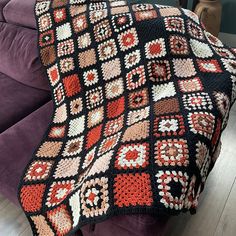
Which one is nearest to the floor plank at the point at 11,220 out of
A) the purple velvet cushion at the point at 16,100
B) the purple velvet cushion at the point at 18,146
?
the purple velvet cushion at the point at 18,146

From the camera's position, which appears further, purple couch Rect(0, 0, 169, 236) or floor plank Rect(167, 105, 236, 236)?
floor plank Rect(167, 105, 236, 236)

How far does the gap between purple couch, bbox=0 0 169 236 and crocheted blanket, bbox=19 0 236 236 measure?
0.06 m

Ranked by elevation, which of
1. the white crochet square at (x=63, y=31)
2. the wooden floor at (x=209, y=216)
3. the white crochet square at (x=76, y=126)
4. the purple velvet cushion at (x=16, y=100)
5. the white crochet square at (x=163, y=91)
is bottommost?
the wooden floor at (x=209, y=216)

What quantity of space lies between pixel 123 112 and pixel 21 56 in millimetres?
805

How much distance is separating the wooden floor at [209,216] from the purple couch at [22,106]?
0.31m

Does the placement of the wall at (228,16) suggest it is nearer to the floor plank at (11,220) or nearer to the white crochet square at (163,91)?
the white crochet square at (163,91)

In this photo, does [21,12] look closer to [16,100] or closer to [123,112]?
[16,100]

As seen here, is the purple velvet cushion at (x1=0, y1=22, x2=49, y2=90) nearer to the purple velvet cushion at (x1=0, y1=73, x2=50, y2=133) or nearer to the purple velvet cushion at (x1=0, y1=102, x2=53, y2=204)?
the purple velvet cushion at (x1=0, y1=73, x2=50, y2=133)

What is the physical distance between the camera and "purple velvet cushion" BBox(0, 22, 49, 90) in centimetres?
164

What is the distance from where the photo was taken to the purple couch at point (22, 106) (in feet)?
3.11

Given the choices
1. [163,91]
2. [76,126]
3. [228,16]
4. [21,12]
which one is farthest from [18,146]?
[228,16]

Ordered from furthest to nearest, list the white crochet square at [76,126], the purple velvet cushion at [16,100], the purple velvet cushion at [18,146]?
the purple velvet cushion at [16,100] < the white crochet square at [76,126] < the purple velvet cushion at [18,146]

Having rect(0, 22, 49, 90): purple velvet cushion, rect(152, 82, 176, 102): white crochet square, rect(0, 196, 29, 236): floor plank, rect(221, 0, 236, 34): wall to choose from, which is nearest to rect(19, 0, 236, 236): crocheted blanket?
rect(152, 82, 176, 102): white crochet square

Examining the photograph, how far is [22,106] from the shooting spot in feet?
5.05
